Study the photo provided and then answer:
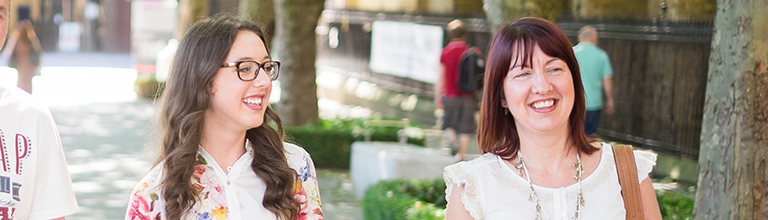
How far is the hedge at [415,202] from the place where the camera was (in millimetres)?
7238

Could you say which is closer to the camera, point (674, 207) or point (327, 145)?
point (674, 207)

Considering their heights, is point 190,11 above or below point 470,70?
below

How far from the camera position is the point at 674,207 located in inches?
295

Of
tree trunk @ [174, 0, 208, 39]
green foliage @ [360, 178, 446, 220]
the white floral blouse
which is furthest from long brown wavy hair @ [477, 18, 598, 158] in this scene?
tree trunk @ [174, 0, 208, 39]

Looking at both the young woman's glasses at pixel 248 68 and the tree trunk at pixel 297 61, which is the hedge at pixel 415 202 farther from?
the tree trunk at pixel 297 61

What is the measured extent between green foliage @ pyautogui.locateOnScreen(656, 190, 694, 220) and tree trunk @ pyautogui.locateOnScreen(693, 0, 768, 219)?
149 centimetres

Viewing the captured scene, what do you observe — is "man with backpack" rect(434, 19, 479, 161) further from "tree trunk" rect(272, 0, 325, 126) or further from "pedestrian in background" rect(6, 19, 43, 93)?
"pedestrian in background" rect(6, 19, 43, 93)

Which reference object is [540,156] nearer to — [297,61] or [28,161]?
[28,161]

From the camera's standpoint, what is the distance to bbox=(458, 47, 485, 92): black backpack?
1230cm

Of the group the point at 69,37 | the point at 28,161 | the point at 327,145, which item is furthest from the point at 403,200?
the point at 69,37

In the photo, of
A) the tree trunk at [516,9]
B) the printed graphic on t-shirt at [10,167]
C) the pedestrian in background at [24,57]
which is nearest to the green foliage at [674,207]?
the tree trunk at [516,9]

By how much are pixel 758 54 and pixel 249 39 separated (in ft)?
10.4

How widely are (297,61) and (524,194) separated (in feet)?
37.5

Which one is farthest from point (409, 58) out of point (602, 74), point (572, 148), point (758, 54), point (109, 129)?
point (572, 148)
